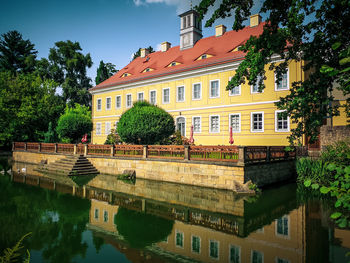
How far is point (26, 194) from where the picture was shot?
36.0 feet

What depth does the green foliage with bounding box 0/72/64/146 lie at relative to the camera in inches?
1166

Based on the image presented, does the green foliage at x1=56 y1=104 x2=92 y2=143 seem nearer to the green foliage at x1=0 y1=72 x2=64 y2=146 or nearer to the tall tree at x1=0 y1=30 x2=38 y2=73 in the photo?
the green foliage at x1=0 y1=72 x2=64 y2=146

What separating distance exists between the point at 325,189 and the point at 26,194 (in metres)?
12.1

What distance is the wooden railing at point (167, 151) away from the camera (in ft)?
44.6

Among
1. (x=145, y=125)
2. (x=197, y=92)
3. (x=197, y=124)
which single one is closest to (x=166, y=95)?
(x=197, y=92)

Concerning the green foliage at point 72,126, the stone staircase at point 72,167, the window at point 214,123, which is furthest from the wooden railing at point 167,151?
the green foliage at point 72,126

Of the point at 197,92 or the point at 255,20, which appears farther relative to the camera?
the point at 255,20

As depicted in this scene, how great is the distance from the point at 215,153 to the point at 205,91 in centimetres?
1075

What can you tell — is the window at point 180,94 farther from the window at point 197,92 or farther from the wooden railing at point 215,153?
the wooden railing at point 215,153

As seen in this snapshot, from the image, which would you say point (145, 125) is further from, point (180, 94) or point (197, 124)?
point (180, 94)

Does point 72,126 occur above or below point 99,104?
below

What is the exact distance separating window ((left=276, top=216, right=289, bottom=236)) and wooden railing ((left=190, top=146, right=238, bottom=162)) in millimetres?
4067

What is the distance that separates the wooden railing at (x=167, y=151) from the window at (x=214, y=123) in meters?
8.15

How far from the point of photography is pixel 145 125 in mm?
16344
